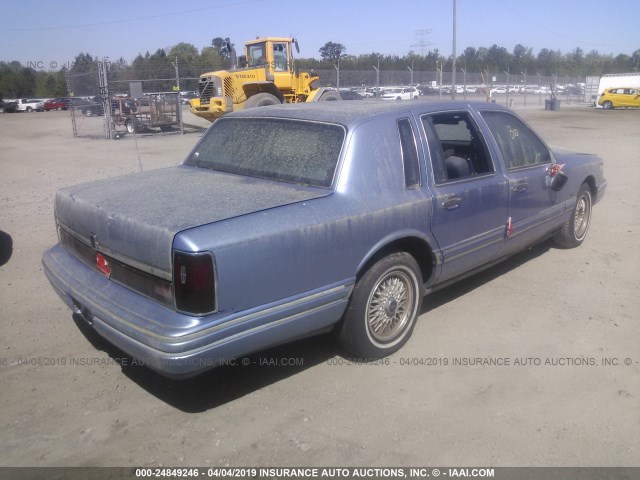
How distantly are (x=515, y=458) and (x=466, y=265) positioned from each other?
1.75 m

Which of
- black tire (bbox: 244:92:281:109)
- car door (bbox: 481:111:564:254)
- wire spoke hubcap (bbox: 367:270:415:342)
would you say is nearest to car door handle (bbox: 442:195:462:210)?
wire spoke hubcap (bbox: 367:270:415:342)

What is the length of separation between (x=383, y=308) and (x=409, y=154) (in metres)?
1.05

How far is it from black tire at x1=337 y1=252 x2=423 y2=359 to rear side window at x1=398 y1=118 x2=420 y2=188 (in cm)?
50

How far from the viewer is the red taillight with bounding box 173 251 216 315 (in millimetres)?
2750

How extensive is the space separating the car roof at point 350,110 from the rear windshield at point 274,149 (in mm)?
66

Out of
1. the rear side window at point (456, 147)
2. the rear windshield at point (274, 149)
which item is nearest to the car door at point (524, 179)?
the rear side window at point (456, 147)

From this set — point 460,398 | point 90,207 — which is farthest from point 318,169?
point 460,398

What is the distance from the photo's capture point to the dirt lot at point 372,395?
2.90 meters

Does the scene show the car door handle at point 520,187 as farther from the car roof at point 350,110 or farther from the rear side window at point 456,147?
the car roof at point 350,110

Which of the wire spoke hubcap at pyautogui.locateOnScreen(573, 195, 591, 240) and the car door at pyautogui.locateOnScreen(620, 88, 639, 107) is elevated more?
the car door at pyautogui.locateOnScreen(620, 88, 639, 107)

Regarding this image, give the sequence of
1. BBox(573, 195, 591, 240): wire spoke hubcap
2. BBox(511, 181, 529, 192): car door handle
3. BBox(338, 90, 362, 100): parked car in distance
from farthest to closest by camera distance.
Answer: BBox(338, 90, 362, 100): parked car in distance < BBox(573, 195, 591, 240): wire spoke hubcap < BBox(511, 181, 529, 192): car door handle

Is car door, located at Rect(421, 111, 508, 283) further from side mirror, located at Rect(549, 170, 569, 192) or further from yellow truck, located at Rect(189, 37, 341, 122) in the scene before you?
yellow truck, located at Rect(189, 37, 341, 122)

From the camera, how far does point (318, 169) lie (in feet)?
11.9

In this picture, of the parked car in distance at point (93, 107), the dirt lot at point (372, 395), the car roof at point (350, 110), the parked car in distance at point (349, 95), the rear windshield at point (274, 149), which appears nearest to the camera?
the dirt lot at point (372, 395)
